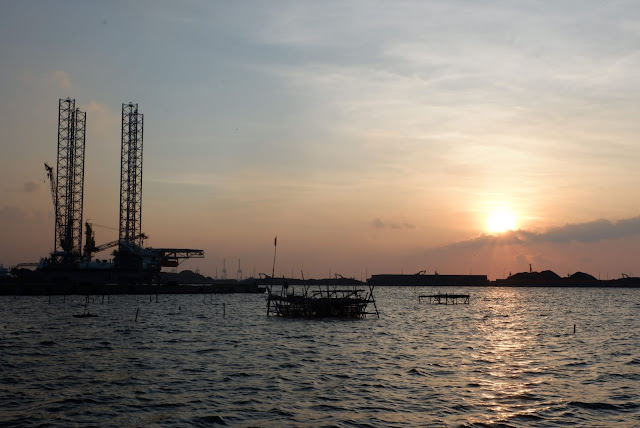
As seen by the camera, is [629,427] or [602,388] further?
[602,388]

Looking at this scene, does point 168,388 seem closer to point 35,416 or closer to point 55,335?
point 35,416

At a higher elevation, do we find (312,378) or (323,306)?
(323,306)

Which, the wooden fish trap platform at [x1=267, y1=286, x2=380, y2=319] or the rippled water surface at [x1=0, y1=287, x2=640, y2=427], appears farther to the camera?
the wooden fish trap platform at [x1=267, y1=286, x2=380, y2=319]

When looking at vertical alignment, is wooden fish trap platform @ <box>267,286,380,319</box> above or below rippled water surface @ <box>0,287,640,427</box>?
above

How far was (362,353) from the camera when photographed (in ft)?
154

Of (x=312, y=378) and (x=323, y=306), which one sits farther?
(x=323, y=306)

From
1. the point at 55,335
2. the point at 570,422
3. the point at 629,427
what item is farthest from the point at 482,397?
the point at 55,335

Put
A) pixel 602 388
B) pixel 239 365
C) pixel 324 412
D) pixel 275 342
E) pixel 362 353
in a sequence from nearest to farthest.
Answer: pixel 324 412, pixel 602 388, pixel 239 365, pixel 362 353, pixel 275 342

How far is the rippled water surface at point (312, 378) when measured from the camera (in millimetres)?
26625

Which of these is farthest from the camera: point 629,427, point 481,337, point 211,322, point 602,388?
point 211,322

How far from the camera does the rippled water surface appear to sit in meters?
26.6

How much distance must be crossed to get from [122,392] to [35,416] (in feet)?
18.1

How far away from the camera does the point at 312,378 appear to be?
1400 inches

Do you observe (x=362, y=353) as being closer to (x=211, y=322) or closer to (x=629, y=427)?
(x=629, y=427)
